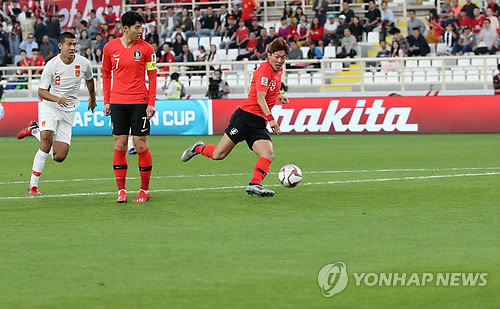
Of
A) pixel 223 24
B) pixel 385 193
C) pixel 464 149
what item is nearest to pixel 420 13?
pixel 223 24

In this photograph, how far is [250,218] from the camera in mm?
10703

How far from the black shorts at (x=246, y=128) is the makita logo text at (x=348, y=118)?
13384mm

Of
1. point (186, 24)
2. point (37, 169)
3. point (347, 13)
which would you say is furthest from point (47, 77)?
point (186, 24)

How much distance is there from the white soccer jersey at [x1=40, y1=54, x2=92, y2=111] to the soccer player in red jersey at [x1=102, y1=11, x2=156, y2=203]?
59.3 inches

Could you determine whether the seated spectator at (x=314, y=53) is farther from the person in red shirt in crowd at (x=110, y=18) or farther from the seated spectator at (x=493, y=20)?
the person in red shirt in crowd at (x=110, y=18)

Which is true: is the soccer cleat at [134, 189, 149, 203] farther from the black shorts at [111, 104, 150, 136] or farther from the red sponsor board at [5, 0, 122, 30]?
the red sponsor board at [5, 0, 122, 30]

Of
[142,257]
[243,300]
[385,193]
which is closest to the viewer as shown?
[243,300]

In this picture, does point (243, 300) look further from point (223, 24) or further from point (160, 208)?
point (223, 24)

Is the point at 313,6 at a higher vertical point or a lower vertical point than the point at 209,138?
higher

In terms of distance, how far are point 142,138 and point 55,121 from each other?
2.07 meters

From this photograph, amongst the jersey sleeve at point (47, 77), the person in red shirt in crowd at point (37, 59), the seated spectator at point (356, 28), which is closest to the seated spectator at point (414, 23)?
the seated spectator at point (356, 28)

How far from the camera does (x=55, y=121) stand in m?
13.7

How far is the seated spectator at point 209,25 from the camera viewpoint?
35844 mm

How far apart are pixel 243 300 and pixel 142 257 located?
5.83ft
